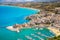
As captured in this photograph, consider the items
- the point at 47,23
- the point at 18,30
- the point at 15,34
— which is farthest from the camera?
the point at 47,23

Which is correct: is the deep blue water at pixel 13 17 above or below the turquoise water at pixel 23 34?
above

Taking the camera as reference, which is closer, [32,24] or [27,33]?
[27,33]

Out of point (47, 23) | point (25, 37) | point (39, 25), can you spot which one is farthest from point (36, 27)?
point (25, 37)

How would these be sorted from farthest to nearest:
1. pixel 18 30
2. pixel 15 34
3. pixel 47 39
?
pixel 18 30
pixel 15 34
pixel 47 39

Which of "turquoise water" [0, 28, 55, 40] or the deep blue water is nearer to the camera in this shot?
"turquoise water" [0, 28, 55, 40]

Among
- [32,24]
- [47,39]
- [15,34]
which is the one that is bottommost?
[47,39]

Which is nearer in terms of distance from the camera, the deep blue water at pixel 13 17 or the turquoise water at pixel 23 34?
the turquoise water at pixel 23 34

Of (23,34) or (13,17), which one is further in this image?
(13,17)

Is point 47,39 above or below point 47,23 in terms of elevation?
below

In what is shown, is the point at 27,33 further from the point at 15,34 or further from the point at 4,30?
the point at 4,30

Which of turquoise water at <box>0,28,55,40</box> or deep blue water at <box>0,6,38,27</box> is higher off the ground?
deep blue water at <box>0,6,38,27</box>

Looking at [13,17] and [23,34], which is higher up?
[13,17]
